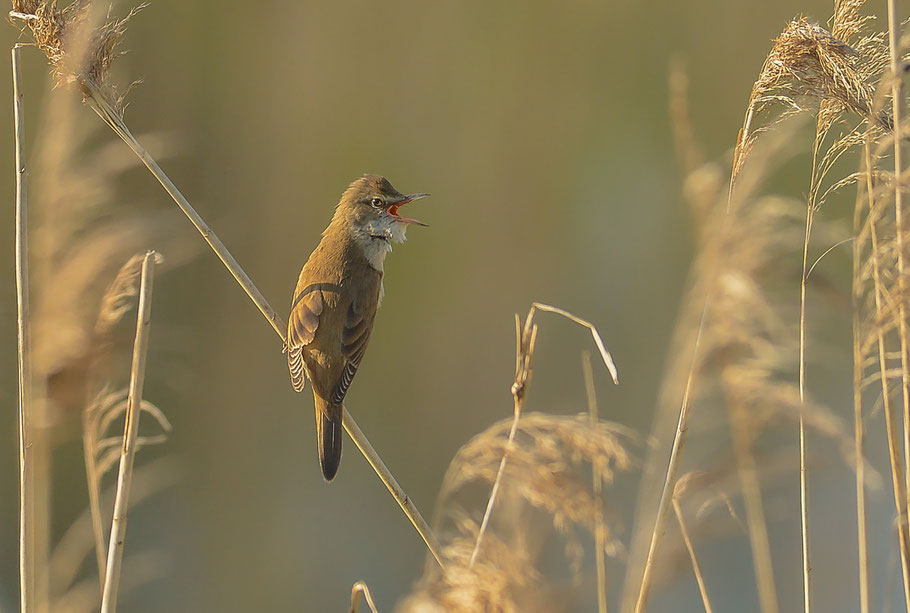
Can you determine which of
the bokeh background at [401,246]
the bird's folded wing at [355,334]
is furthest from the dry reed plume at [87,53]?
the bokeh background at [401,246]

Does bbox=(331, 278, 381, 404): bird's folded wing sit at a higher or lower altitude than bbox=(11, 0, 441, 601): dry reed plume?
lower

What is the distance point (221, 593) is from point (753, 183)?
4930 millimetres

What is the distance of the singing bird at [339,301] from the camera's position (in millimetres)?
3096

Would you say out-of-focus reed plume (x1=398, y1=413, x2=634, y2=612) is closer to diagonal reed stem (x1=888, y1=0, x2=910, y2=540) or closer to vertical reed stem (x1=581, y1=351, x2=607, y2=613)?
vertical reed stem (x1=581, y1=351, x2=607, y2=613)

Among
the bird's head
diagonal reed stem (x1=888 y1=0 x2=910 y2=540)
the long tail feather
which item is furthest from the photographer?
the bird's head

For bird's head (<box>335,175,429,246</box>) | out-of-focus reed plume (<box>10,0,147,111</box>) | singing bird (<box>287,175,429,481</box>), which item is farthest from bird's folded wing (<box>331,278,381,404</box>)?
out-of-focus reed plume (<box>10,0,147,111</box>)

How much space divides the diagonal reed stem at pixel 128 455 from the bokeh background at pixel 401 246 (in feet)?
12.0

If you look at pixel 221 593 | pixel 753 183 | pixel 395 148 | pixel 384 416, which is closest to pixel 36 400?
pixel 753 183

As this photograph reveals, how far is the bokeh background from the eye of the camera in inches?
232

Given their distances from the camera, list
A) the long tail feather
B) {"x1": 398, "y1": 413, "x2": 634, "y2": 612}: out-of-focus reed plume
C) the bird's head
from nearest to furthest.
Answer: {"x1": 398, "y1": 413, "x2": 634, "y2": 612}: out-of-focus reed plume
the long tail feather
the bird's head

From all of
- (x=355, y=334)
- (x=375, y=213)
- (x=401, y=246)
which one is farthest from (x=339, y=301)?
(x=401, y=246)

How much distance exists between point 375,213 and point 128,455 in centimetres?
180

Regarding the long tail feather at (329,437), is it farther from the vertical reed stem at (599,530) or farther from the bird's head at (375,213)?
the vertical reed stem at (599,530)

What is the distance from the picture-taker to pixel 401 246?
746 centimetres
